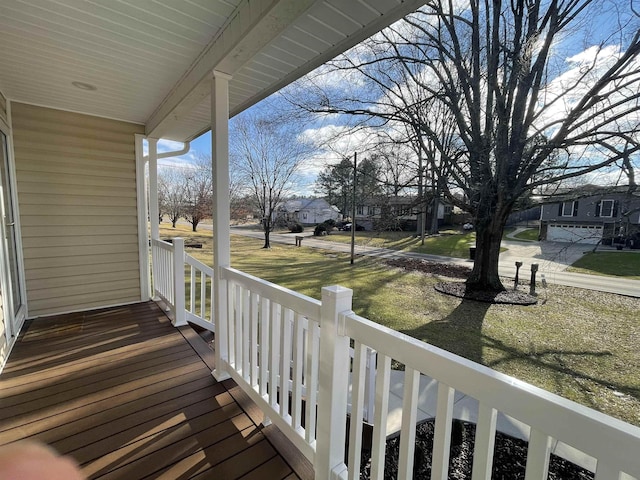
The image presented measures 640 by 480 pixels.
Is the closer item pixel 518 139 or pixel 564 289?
pixel 518 139

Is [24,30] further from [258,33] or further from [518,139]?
[518,139]

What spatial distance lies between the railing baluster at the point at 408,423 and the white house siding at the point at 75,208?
409 centimetres

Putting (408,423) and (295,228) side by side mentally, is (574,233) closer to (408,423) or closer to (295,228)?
(408,423)

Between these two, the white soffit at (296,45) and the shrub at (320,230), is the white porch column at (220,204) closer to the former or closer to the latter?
the white soffit at (296,45)

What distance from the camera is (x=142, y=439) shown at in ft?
5.45

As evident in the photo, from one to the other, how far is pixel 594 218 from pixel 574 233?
0.34 m

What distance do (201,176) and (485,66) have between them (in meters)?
11.1

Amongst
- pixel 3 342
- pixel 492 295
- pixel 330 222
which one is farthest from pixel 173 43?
pixel 330 222

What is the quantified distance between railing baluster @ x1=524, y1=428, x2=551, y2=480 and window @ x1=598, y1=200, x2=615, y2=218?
210 inches

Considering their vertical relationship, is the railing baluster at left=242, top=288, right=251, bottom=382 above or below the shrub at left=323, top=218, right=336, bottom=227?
below

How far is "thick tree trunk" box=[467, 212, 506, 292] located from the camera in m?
6.90

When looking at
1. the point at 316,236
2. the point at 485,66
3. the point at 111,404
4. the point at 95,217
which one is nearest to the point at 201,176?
the point at 316,236

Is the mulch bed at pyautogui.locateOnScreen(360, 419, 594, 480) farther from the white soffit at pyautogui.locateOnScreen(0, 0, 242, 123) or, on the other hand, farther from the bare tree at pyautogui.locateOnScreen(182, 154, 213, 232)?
the bare tree at pyautogui.locateOnScreen(182, 154, 213, 232)

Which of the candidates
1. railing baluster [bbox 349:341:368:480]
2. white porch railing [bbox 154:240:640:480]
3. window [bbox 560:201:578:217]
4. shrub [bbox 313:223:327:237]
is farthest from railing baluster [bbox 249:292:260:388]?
shrub [bbox 313:223:327:237]
